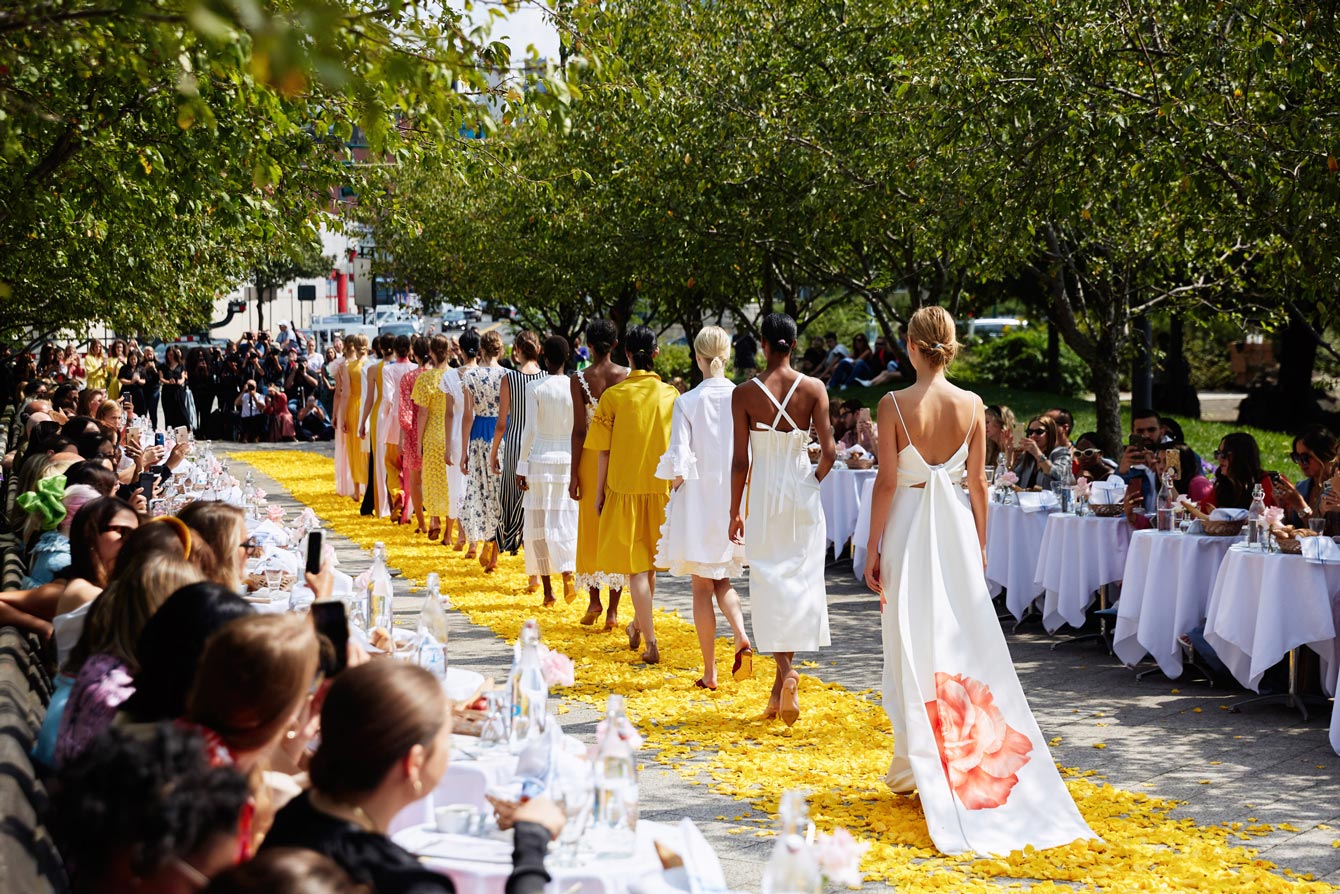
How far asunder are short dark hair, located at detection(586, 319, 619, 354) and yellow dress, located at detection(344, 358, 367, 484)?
841 cm

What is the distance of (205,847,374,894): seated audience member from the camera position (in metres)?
2.62

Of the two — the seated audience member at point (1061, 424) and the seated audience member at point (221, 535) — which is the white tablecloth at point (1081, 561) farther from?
the seated audience member at point (221, 535)

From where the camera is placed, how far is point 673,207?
20.5 m

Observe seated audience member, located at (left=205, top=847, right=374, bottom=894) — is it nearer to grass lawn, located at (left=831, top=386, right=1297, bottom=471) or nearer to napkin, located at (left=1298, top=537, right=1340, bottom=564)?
napkin, located at (left=1298, top=537, right=1340, bottom=564)

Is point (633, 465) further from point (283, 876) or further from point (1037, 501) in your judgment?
point (283, 876)

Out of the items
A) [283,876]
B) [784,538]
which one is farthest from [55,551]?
[283,876]

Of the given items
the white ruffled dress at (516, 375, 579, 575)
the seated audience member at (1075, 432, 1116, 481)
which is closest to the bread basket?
the seated audience member at (1075, 432, 1116, 481)

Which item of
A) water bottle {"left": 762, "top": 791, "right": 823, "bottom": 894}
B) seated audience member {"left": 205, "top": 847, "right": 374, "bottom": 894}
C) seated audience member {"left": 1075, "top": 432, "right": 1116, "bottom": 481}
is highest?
seated audience member {"left": 1075, "top": 432, "right": 1116, "bottom": 481}

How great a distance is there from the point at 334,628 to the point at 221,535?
4.59ft

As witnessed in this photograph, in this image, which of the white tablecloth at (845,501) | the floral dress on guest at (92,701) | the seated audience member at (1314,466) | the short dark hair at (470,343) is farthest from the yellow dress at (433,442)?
the floral dress on guest at (92,701)

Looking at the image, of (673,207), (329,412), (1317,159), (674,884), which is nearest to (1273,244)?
(1317,159)

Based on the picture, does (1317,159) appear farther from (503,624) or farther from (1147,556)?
(503,624)

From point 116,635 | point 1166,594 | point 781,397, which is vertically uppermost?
point 781,397

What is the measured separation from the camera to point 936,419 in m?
6.80
